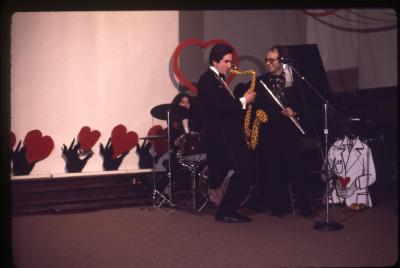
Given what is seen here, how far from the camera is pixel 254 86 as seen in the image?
555 cm

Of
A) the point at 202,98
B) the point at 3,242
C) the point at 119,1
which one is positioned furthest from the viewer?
the point at 202,98

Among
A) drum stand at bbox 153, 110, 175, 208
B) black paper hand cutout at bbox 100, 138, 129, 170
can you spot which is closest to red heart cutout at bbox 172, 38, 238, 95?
drum stand at bbox 153, 110, 175, 208

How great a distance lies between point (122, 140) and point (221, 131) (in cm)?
232

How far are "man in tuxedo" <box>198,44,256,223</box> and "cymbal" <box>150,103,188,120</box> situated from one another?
106 centimetres

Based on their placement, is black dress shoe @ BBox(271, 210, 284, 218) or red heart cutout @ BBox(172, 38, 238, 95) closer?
black dress shoe @ BBox(271, 210, 284, 218)

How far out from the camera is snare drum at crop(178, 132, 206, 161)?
19.6 feet

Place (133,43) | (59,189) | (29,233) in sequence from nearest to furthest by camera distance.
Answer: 1. (29,233)
2. (59,189)
3. (133,43)

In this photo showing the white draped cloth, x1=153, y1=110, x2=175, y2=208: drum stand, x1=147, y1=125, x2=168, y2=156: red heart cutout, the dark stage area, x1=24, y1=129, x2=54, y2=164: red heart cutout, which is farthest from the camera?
x1=147, y1=125, x2=168, y2=156: red heart cutout

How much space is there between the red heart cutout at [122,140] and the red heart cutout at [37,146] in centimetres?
89

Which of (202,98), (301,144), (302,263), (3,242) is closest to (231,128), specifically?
(202,98)

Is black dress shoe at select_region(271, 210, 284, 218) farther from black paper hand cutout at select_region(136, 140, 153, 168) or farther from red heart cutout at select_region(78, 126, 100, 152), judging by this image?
red heart cutout at select_region(78, 126, 100, 152)

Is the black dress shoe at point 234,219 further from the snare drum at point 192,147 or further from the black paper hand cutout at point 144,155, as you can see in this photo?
the black paper hand cutout at point 144,155

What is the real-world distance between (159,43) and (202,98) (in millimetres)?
2381

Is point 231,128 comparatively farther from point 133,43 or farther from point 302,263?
point 133,43
